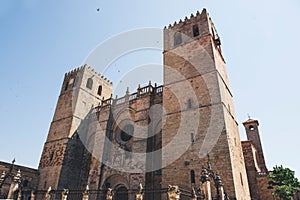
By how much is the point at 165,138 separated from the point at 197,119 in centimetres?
242

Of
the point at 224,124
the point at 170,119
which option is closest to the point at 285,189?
the point at 224,124

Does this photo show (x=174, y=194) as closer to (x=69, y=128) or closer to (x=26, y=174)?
(x=69, y=128)

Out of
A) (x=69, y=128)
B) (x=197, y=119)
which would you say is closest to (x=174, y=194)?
(x=197, y=119)

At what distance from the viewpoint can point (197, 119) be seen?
1334cm

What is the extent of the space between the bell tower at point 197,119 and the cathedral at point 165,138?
0.18 ft

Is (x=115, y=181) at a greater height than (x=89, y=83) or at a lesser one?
lesser

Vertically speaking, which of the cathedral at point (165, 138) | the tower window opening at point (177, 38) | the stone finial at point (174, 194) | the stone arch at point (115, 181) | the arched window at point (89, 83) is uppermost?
the tower window opening at point (177, 38)

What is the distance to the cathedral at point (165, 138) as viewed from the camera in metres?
12.2

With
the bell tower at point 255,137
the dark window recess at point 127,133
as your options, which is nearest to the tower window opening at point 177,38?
the dark window recess at point 127,133

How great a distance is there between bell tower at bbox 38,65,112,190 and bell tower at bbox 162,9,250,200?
31.3ft

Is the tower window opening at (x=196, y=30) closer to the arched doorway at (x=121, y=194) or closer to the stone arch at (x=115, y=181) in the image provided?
the stone arch at (x=115, y=181)

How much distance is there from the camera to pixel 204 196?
9172 millimetres

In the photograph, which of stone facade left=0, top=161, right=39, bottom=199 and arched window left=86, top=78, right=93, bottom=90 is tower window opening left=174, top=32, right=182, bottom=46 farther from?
stone facade left=0, top=161, right=39, bottom=199

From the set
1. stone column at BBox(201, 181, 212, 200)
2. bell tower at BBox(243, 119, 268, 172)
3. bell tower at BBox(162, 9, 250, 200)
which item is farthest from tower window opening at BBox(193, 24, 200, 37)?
bell tower at BBox(243, 119, 268, 172)
